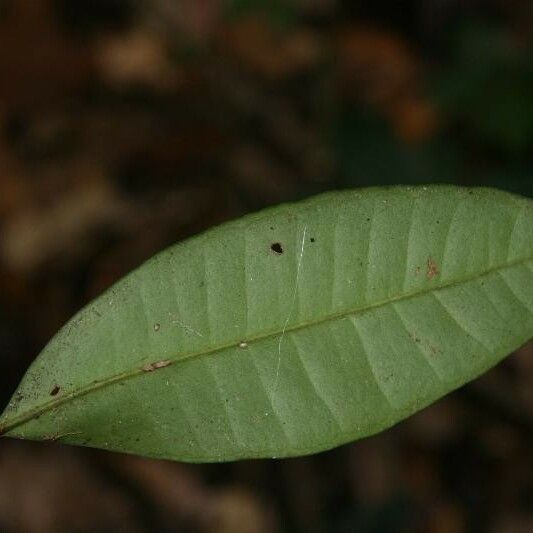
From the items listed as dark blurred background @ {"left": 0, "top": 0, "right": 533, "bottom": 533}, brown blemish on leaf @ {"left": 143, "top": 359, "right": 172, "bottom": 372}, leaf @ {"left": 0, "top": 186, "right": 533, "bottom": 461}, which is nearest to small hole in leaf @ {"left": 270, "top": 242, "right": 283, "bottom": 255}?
leaf @ {"left": 0, "top": 186, "right": 533, "bottom": 461}

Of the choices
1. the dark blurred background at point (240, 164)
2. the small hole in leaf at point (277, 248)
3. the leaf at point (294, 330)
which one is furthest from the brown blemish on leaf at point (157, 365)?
the dark blurred background at point (240, 164)

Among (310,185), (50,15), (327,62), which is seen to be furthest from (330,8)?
(310,185)

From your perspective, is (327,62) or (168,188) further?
(327,62)

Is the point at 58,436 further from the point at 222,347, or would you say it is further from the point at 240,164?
the point at 240,164

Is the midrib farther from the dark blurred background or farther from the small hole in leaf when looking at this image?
the dark blurred background

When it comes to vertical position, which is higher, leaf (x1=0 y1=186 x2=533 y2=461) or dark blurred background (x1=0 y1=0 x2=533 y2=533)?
leaf (x1=0 y1=186 x2=533 y2=461)

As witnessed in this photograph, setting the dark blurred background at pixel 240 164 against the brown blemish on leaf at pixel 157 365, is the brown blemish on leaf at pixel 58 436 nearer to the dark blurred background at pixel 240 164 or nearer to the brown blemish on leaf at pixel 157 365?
the brown blemish on leaf at pixel 157 365

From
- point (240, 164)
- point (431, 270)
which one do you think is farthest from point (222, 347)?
point (240, 164)

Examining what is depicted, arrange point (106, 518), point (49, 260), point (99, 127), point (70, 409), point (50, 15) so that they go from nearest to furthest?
point (70, 409) → point (106, 518) → point (49, 260) → point (99, 127) → point (50, 15)

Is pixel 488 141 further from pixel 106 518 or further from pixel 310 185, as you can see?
pixel 106 518
